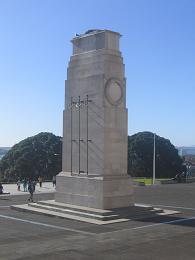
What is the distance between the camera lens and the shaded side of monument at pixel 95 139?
21375mm

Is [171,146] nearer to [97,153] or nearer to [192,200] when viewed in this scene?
[192,200]

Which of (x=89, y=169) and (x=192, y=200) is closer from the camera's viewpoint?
(x=89, y=169)

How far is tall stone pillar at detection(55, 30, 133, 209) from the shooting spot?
847 inches

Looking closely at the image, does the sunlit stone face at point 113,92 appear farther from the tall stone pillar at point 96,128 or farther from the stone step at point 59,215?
the stone step at point 59,215

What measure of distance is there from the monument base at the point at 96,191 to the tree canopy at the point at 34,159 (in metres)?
39.1

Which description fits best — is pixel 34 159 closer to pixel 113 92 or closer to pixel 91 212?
pixel 113 92

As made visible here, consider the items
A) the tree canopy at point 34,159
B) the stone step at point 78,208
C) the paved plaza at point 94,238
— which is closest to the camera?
the paved plaza at point 94,238

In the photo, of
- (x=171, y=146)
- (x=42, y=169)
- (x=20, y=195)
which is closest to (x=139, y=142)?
(x=171, y=146)

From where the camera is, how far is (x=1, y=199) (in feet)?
97.9

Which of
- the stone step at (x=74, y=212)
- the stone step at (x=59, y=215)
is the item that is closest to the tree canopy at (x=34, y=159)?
the stone step at (x=59, y=215)

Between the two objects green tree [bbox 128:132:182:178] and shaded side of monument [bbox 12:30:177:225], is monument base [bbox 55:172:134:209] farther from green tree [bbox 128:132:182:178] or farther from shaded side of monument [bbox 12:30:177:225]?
green tree [bbox 128:132:182:178]

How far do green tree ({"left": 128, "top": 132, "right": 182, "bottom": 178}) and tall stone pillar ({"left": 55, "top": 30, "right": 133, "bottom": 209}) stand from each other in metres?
46.4

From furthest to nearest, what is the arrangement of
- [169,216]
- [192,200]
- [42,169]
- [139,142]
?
1. [139,142]
2. [42,169]
3. [192,200]
4. [169,216]

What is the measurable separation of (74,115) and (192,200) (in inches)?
408
